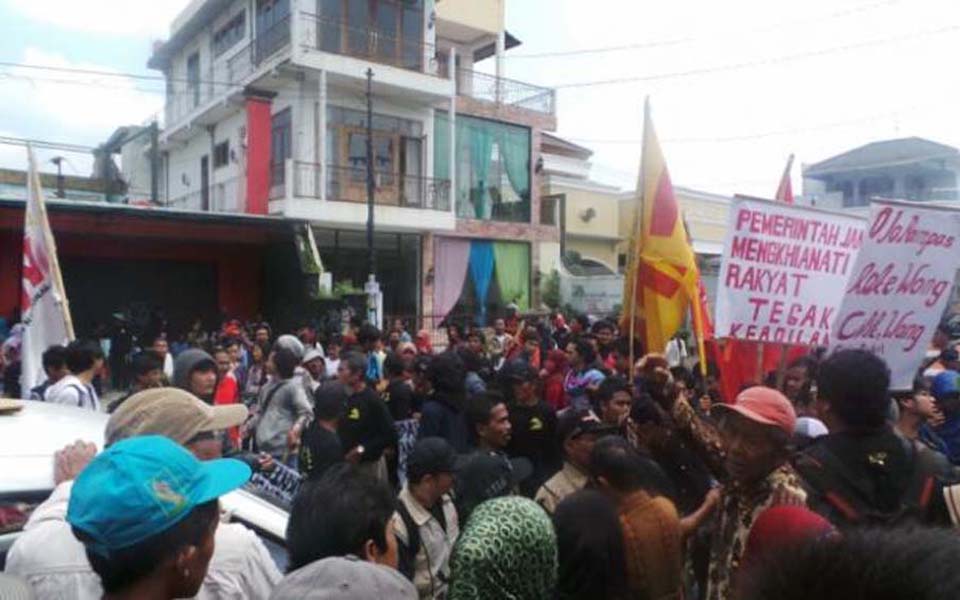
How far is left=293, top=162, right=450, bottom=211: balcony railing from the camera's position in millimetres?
19328

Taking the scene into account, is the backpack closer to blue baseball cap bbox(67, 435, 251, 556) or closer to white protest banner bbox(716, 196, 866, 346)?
blue baseball cap bbox(67, 435, 251, 556)

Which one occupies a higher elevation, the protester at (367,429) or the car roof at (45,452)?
the car roof at (45,452)

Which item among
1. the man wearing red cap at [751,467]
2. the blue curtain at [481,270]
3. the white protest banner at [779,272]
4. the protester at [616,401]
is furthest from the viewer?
the blue curtain at [481,270]

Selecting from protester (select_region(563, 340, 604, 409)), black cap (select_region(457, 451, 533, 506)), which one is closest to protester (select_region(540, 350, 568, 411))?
protester (select_region(563, 340, 604, 409))

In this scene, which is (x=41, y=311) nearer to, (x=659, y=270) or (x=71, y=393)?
(x=71, y=393)

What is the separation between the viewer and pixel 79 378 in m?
4.89

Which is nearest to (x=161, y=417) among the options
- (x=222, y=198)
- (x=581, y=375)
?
(x=581, y=375)

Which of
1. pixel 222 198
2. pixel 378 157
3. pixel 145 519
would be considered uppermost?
pixel 378 157

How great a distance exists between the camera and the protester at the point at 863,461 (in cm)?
256

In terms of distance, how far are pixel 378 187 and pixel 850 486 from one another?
18.8m

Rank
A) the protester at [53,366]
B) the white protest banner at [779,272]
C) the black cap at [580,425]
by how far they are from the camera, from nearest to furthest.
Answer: the black cap at [580,425] → the white protest banner at [779,272] → the protester at [53,366]

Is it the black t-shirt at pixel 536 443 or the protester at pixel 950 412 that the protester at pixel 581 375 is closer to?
the black t-shirt at pixel 536 443

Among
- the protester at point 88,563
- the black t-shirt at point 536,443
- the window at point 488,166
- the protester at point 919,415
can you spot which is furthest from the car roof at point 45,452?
the window at point 488,166

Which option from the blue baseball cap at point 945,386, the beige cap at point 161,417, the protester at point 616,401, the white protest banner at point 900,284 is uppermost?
the white protest banner at point 900,284
